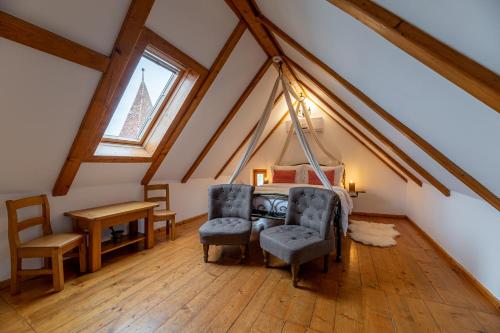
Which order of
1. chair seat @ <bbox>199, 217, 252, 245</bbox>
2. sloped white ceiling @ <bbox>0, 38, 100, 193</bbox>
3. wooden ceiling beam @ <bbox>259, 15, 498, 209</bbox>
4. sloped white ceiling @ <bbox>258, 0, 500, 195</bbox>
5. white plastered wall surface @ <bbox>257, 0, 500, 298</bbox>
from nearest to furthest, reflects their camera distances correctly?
1. white plastered wall surface @ <bbox>257, 0, 500, 298</bbox>
2. sloped white ceiling @ <bbox>258, 0, 500, 195</bbox>
3. sloped white ceiling @ <bbox>0, 38, 100, 193</bbox>
4. wooden ceiling beam @ <bbox>259, 15, 498, 209</bbox>
5. chair seat @ <bbox>199, 217, 252, 245</bbox>

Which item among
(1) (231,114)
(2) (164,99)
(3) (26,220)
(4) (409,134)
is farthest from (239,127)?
(3) (26,220)

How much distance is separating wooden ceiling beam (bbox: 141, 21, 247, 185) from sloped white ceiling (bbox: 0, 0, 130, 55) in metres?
1.20

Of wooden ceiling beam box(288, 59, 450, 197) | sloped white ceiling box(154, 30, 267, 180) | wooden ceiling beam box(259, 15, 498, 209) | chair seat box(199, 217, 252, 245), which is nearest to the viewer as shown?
wooden ceiling beam box(259, 15, 498, 209)

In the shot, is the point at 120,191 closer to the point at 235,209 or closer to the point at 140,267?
the point at 140,267

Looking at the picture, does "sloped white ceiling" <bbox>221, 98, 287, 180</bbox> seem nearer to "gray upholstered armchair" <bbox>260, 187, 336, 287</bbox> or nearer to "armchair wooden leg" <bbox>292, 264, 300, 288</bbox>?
"gray upholstered armchair" <bbox>260, 187, 336, 287</bbox>

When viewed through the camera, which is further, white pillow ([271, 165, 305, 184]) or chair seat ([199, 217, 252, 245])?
white pillow ([271, 165, 305, 184])

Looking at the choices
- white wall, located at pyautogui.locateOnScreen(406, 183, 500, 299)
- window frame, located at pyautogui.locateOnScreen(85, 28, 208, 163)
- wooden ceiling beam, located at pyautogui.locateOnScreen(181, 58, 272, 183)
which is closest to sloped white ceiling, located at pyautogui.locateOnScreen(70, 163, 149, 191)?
window frame, located at pyautogui.locateOnScreen(85, 28, 208, 163)

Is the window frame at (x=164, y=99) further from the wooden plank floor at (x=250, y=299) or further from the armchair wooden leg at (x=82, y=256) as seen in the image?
the wooden plank floor at (x=250, y=299)

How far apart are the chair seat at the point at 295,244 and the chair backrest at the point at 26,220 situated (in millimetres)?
2346

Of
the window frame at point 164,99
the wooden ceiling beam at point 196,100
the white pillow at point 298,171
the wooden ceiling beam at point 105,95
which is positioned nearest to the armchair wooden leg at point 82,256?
the wooden ceiling beam at point 105,95

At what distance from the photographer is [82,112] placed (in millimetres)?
2158

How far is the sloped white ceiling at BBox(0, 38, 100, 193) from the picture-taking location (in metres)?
1.63

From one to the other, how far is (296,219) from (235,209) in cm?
88

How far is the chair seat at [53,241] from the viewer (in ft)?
6.89
